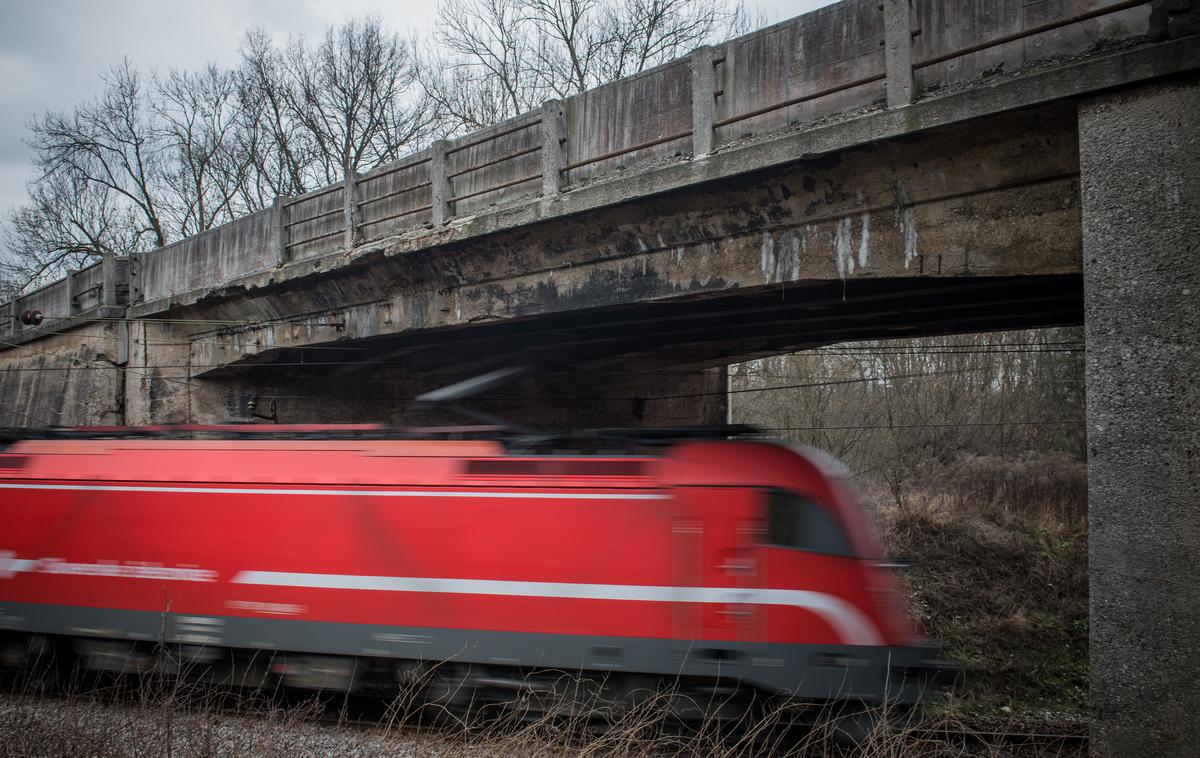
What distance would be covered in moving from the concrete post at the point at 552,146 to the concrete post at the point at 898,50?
153 inches

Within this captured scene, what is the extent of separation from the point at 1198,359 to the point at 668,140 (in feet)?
16.6

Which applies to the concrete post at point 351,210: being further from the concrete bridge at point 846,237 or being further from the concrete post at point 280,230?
the concrete post at point 280,230

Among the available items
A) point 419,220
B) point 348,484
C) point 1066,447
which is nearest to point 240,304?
point 419,220

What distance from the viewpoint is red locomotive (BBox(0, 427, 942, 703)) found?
551 centimetres

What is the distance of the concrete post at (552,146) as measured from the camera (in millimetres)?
9180

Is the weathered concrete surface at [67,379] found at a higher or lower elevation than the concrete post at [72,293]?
lower

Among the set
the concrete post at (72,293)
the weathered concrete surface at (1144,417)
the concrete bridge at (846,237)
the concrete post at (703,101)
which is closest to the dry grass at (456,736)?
the weathered concrete surface at (1144,417)

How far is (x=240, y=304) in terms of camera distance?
558 inches

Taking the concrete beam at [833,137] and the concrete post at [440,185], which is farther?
the concrete post at [440,185]

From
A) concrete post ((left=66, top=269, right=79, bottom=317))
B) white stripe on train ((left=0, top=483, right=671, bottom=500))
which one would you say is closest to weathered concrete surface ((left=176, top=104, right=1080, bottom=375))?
white stripe on train ((left=0, top=483, right=671, bottom=500))

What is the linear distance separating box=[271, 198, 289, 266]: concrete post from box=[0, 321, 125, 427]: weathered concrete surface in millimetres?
5259

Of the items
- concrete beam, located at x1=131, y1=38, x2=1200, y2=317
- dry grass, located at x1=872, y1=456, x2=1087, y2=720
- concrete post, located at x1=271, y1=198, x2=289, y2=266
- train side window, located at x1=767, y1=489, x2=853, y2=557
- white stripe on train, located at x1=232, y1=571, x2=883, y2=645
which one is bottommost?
dry grass, located at x1=872, y1=456, x2=1087, y2=720

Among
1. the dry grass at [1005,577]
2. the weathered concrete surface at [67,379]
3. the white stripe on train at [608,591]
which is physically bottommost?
the dry grass at [1005,577]

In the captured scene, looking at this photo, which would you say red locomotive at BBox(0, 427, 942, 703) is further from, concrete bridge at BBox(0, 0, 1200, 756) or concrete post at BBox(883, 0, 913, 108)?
concrete post at BBox(883, 0, 913, 108)
